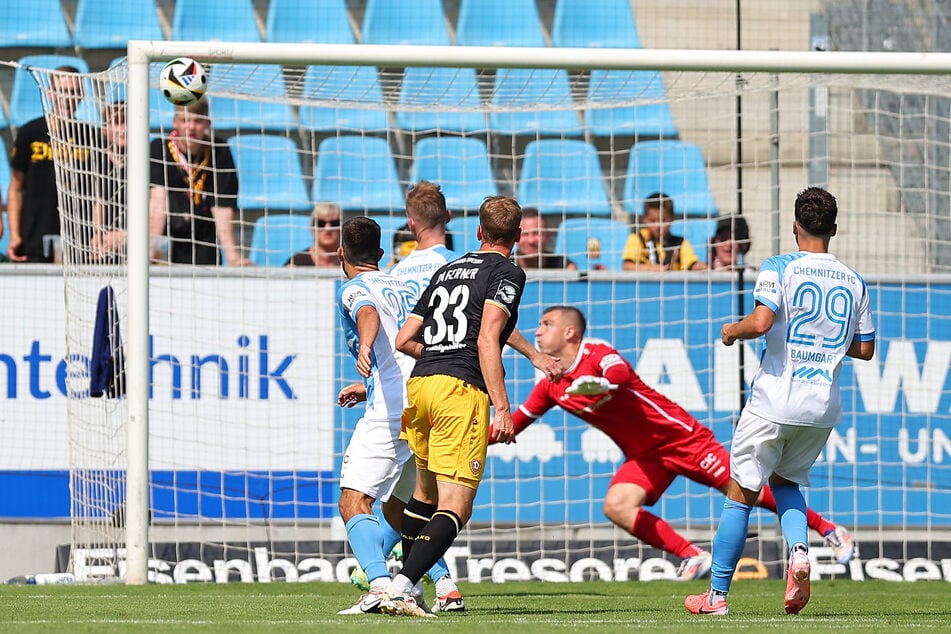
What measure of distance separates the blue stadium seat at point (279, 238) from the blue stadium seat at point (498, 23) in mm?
3223

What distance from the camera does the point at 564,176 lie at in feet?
41.8

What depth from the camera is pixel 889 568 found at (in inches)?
397

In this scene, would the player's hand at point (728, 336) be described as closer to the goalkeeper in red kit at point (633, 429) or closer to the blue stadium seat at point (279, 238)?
the goalkeeper in red kit at point (633, 429)

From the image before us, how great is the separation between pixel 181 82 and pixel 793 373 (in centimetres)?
397

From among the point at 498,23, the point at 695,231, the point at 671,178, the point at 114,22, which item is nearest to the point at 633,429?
the point at 695,231

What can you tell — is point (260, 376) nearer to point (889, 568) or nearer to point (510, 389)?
point (510, 389)

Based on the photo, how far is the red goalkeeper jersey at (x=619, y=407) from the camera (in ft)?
29.6

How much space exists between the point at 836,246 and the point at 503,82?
3.46 m

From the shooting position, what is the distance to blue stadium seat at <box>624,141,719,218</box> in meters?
12.3

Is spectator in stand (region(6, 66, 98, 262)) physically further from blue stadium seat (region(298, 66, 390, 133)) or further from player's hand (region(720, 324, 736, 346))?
player's hand (region(720, 324, 736, 346))

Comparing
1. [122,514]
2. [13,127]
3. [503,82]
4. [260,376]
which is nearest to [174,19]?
[13,127]

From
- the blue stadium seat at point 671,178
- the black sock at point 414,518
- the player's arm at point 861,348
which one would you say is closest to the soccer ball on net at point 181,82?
the black sock at point 414,518

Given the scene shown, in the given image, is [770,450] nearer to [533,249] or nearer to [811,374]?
[811,374]

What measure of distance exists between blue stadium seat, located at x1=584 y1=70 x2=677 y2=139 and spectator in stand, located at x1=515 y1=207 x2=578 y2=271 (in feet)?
3.26
